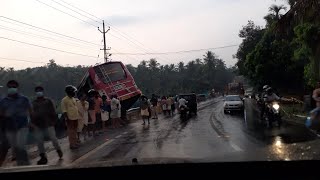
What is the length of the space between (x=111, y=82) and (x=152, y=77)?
72.6 m

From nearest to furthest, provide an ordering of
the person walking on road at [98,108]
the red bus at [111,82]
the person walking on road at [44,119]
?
the person walking on road at [44,119] → the person walking on road at [98,108] → the red bus at [111,82]

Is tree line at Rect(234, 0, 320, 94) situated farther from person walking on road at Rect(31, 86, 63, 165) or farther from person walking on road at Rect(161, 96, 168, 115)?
person walking on road at Rect(31, 86, 63, 165)

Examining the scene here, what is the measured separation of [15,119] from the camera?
395 inches

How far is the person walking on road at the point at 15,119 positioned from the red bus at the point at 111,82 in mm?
20551

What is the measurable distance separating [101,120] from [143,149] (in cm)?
904

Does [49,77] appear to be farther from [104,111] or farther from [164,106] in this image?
[104,111]

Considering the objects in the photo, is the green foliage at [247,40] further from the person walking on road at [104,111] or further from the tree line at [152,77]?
the person walking on road at [104,111]

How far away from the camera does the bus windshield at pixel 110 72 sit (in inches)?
1258

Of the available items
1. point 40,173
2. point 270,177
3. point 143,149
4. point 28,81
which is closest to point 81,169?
point 40,173

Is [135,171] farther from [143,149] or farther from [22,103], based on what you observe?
[143,149]

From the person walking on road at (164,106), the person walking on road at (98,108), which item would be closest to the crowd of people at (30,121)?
the person walking on road at (98,108)

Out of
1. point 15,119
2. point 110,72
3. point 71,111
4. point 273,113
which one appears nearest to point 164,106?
point 110,72

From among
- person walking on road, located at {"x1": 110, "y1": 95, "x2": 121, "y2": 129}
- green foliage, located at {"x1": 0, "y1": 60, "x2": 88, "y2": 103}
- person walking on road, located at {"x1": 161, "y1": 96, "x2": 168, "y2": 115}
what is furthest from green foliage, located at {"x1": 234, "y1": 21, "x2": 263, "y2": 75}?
person walking on road, located at {"x1": 110, "y1": 95, "x2": 121, "y2": 129}

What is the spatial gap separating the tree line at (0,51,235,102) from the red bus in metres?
2.93
